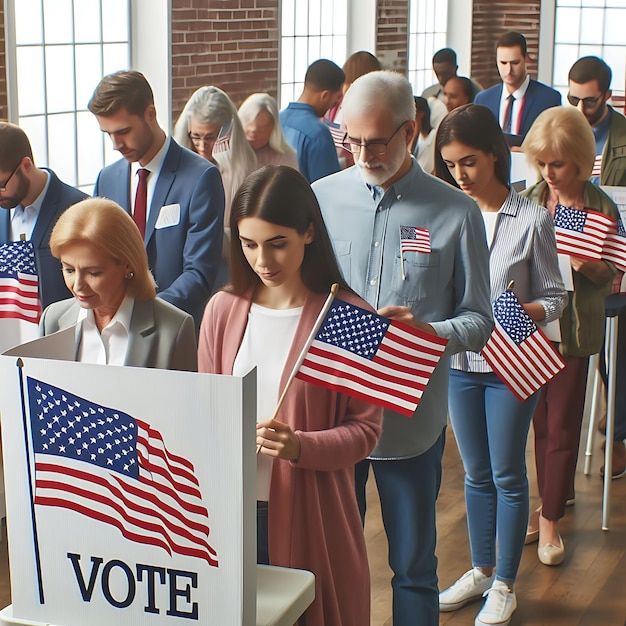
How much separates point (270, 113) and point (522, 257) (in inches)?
92.6

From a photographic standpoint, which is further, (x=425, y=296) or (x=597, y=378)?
(x=597, y=378)

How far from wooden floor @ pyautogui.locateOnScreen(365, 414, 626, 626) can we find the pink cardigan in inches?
58.4

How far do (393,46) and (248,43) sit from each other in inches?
110

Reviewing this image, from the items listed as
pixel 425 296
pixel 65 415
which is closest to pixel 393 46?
pixel 425 296

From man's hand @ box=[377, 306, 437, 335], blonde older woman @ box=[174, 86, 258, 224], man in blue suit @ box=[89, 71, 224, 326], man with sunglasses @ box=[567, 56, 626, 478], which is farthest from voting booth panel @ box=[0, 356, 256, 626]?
man with sunglasses @ box=[567, 56, 626, 478]

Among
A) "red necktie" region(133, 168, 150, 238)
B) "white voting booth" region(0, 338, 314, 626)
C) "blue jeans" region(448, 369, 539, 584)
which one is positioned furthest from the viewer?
"red necktie" region(133, 168, 150, 238)

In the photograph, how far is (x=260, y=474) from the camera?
96.3 inches

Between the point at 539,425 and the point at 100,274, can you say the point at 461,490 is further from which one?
the point at 100,274

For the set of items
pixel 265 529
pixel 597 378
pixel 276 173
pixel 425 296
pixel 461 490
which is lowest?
pixel 461 490

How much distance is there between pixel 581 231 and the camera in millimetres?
4191

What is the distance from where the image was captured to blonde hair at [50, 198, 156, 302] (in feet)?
8.48

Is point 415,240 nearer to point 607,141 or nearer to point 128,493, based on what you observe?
point 128,493

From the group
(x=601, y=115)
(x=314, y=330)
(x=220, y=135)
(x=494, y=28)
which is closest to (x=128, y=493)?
(x=314, y=330)

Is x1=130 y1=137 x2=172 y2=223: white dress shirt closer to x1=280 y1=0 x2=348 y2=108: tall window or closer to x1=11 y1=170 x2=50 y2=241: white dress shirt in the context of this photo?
x1=11 y1=170 x2=50 y2=241: white dress shirt
